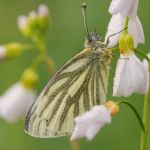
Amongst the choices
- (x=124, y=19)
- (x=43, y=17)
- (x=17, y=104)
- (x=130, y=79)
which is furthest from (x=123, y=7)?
(x=17, y=104)

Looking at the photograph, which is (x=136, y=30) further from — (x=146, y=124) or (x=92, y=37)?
(x=146, y=124)

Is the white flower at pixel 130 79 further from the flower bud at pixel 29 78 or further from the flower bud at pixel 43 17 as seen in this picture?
the flower bud at pixel 29 78

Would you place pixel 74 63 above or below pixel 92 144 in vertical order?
above

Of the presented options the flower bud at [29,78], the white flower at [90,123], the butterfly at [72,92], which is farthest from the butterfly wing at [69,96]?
the flower bud at [29,78]

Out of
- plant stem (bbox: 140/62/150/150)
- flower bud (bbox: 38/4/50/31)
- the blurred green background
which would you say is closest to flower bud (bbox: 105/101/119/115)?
plant stem (bbox: 140/62/150/150)

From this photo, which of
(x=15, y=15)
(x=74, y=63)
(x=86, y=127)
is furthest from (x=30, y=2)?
(x=86, y=127)

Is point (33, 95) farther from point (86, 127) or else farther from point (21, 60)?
point (86, 127)
